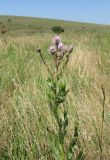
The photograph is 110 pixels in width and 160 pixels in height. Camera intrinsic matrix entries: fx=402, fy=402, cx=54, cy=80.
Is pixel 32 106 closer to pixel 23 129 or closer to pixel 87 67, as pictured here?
pixel 23 129

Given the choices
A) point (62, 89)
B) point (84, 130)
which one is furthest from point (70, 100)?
point (62, 89)

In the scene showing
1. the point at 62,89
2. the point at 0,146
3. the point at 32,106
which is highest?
the point at 62,89

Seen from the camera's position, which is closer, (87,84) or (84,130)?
(84,130)

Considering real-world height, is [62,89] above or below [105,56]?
above

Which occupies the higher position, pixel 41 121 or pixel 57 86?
pixel 57 86

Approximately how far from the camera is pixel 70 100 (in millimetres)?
3512

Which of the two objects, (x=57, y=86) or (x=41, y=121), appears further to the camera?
(x=41, y=121)

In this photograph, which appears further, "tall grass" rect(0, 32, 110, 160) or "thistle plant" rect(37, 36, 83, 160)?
"tall grass" rect(0, 32, 110, 160)

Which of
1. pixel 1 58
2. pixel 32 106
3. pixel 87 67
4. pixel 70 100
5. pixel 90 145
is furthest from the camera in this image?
pixel 1 58

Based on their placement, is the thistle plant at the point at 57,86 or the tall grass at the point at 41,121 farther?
the tall grass at the point at 41,121

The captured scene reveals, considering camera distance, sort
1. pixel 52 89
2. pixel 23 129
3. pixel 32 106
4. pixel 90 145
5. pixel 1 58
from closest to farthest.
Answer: pixel 52 89
pixel 90 145
pixel 23 129
pixel 32 106
pixel 1 58

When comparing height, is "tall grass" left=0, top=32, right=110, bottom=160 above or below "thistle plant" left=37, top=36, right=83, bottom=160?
below

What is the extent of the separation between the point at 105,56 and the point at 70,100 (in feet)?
7.22

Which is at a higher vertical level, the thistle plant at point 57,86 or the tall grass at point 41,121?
the thistle plant at point 57,86
